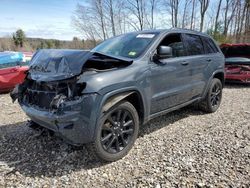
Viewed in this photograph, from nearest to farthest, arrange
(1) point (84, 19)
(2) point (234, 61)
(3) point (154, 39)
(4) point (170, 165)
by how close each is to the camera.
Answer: (4) point (170, 165), (3) point (154, 39), (2) point (234, 61), (1) point (84, 19)

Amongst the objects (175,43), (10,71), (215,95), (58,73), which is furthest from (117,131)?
(10,71)

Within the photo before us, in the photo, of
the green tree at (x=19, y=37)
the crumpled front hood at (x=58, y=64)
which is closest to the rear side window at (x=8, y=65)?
the crumpled front hood at (x=58, y=64)

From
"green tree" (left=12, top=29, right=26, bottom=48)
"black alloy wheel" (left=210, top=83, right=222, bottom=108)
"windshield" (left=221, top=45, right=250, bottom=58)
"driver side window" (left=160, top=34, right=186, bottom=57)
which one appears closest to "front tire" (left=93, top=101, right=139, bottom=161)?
"driver side window" (left=160, top=34, right=186, bottom=57)

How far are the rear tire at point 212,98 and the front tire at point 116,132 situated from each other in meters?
2.50

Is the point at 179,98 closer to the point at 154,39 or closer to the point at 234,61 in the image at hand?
the point at 154,39

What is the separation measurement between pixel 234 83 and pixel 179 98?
596cm

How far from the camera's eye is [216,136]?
4.36 m

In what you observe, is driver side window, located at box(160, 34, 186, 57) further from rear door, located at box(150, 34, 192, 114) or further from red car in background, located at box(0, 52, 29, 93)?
red car in background, located at box(0, 52, 29, 93)

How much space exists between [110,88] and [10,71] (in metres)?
6.53

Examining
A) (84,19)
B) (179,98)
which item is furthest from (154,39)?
(84,19)

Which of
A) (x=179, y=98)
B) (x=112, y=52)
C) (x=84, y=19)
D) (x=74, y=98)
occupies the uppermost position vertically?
(x=84, y=19)

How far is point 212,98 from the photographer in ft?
19.2

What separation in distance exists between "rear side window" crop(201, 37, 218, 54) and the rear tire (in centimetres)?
65

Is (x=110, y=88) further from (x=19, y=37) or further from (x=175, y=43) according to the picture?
(x=19, y=37)
